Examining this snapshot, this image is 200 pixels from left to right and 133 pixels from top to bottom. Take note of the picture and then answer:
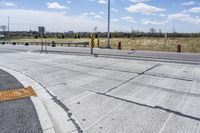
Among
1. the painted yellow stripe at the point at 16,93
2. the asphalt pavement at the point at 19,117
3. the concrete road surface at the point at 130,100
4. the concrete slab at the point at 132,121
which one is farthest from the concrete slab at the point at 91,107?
the painted yellow stripe at the point at 16,93

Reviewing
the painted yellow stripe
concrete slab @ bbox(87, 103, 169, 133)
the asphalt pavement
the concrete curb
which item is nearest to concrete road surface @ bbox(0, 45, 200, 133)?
concrete slab @ bbox(87, 103, 169, 133)

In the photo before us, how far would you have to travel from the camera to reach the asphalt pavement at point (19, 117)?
463 cm

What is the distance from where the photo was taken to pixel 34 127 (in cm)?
474

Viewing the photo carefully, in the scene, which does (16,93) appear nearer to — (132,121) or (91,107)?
(91,107)

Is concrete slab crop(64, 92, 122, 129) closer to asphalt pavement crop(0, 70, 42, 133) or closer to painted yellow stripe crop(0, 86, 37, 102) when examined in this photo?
asphalt pavement crop(0, 70, 42, 133)

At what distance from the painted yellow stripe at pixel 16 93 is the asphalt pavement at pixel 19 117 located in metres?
0.38

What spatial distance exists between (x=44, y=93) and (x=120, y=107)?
2.81 meters

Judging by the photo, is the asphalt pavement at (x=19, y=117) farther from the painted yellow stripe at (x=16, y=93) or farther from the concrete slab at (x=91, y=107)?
the concrete slab at (x=91, y=107)

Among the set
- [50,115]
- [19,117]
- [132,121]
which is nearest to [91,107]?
[50,115]

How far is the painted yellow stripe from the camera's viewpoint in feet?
22.9

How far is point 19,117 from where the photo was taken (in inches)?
209

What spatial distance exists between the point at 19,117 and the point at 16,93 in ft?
7.87

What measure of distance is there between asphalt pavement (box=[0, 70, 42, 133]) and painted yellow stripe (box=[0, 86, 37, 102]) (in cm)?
38

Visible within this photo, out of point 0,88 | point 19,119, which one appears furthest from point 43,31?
point 19,119
